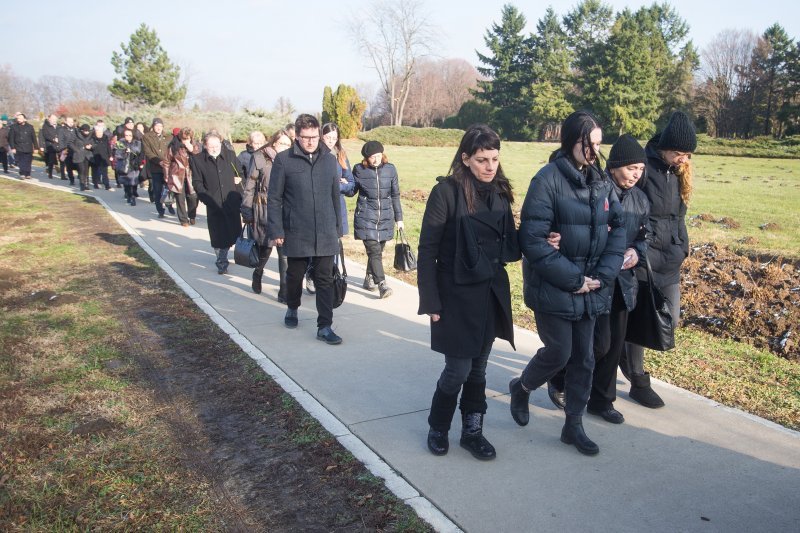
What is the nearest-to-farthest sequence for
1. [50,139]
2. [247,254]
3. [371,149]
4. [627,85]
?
[247,254] < [371,149] < [50,139] < [627,85]

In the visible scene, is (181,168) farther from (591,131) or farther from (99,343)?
(591,131)

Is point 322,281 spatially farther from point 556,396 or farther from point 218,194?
point 218,194

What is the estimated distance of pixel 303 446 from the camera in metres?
3.89

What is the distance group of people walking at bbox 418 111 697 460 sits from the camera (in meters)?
3.56

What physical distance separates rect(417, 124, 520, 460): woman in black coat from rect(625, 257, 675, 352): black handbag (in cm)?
107

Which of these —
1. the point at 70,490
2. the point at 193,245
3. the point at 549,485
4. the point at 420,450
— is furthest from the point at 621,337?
the point at 193,245

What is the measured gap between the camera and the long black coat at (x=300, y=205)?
5.82 metres

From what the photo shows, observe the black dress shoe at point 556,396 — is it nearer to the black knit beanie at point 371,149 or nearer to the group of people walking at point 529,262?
the group of people walking at point 529,262

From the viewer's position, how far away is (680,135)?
416 centimetres

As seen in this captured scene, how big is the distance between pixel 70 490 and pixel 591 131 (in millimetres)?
3405

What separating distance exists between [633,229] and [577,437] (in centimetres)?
134

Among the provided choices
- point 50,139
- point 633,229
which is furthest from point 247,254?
point 50,139

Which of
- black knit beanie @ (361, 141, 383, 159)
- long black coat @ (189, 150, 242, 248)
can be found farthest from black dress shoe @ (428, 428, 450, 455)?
long black coat @ (189, 150, 242, 248)

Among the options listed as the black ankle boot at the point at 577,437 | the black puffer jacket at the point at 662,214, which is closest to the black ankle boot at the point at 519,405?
the black ankle boot at the point at 577,437
